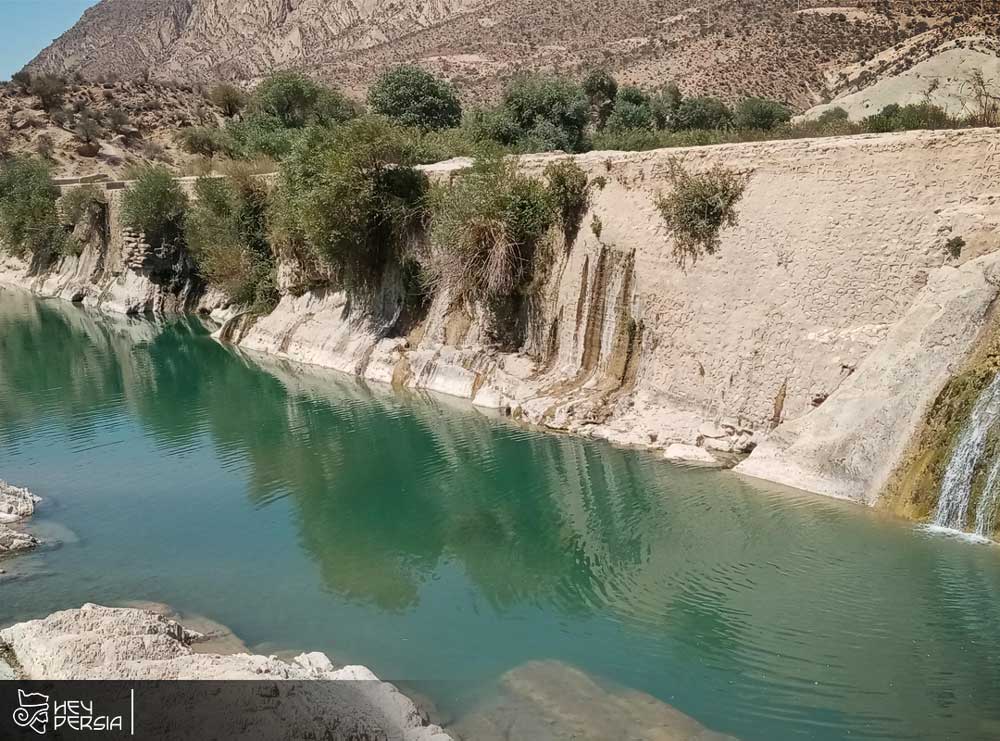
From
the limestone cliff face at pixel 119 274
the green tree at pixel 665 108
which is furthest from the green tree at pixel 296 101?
the green tree at pixel 665 108

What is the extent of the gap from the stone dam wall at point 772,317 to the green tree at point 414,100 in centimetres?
2129

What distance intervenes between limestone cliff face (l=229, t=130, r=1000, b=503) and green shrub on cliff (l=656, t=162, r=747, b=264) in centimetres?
29

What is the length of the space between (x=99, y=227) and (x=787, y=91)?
128 ft

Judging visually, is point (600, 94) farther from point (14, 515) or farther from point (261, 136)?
point (14, 515)

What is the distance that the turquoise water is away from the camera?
33.2 feet

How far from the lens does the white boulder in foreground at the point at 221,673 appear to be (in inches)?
337

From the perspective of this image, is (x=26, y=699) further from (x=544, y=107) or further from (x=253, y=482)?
(x=544, y=107)

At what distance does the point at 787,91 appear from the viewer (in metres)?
52.9

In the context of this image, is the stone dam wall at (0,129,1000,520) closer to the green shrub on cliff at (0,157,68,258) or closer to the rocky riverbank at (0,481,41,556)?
the rocky riverbank at (0,481,41,556)

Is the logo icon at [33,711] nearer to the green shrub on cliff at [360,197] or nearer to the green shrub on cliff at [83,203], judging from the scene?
the green shrub on cliff at [360,197]

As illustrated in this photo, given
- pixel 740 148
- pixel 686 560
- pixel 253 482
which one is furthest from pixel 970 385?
pixel 253 482

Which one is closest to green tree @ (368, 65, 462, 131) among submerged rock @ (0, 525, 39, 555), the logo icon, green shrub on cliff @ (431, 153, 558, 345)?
green shrub on cliff @ (431, 153, 558, 345)

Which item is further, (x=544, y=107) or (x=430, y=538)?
(x=544, y=107)

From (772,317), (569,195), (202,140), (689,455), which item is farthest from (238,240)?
(202,140)
